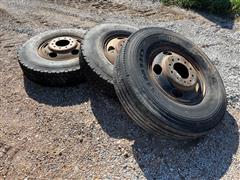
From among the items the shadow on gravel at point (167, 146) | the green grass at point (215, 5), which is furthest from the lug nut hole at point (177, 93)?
the green grass at point (215, 5)

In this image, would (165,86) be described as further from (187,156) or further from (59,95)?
(59,95)

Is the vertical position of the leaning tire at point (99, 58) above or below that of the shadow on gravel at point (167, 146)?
above

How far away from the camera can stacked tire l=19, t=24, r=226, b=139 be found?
4.72 meters

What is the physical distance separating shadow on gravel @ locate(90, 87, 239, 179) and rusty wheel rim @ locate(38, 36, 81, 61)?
3.67ft

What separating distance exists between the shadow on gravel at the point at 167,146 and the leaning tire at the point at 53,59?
0.31 meters

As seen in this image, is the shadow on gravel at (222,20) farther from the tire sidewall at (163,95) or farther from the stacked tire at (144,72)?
the tire sidewall at (163,95)

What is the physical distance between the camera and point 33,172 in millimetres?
4812

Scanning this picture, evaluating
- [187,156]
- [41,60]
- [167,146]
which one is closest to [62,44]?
[41,60]

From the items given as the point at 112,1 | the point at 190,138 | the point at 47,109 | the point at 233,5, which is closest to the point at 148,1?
the point at 112,1

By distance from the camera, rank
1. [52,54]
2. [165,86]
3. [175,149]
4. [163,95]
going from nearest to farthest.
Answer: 1. [163,95]
2. [175,149]
3. [165,86]
4. [52,54]

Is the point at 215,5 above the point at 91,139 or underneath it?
above

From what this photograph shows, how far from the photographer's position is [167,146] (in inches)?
201

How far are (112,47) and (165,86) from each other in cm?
126

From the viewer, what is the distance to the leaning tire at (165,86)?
467 cm
